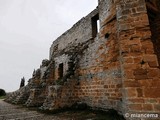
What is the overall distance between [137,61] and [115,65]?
1.69 metres

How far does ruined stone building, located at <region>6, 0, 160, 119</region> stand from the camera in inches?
139

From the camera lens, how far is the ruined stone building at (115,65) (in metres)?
3.53

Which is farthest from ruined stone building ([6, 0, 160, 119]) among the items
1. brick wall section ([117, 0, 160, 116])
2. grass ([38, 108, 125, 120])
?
grass ([38, 108, 125, 120])

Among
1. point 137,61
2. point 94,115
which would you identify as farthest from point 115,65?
point 94,115

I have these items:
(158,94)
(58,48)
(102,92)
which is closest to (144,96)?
(158,94)

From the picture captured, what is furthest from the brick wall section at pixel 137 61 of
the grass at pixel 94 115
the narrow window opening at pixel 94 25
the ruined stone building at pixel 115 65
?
the narrow window opening at pixel 94 25

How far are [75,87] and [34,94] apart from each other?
3376 mm

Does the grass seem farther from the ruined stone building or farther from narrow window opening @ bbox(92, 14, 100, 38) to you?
narrow window opening @ bbox(92, 14, 100, 38)

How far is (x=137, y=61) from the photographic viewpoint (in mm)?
3713

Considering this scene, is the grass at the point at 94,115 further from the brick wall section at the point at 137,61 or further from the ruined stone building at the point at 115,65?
the brick wall section at the point at 137,61

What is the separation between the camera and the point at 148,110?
3.30 meters

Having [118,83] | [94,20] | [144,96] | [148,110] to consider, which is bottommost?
[148,110]

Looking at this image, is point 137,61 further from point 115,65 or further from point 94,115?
point 94,115

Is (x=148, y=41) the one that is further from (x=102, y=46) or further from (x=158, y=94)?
(x=102, y=46)
